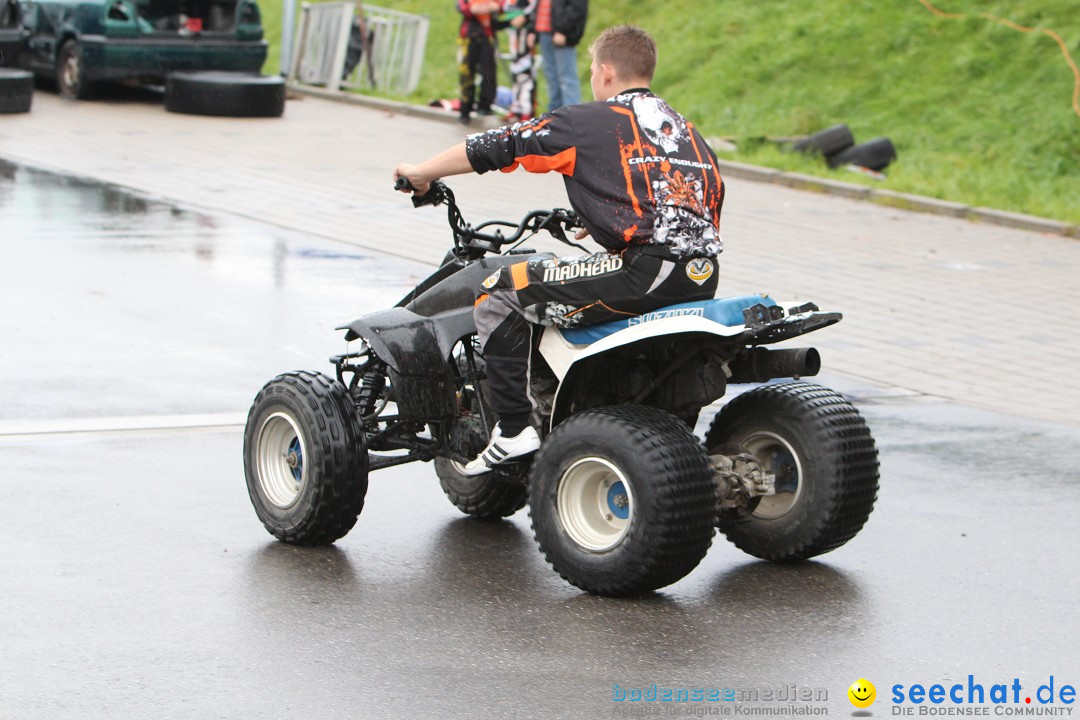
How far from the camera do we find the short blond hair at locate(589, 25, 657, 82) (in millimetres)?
5715

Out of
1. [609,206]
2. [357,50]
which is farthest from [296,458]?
[357,50]

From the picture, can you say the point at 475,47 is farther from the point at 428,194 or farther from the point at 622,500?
the point at 622,500

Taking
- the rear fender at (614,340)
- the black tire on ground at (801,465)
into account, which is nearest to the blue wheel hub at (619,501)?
the rear fender at (614,340)

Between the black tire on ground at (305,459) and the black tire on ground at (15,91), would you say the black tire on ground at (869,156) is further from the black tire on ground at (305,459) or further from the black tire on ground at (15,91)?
the black tire on ground at (305,459)

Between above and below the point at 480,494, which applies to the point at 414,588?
below

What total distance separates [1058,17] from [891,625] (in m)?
15.4

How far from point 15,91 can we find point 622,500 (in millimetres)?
13864

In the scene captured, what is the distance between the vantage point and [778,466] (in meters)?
5.94

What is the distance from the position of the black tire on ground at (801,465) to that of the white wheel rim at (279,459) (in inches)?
59.0

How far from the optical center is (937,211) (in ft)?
49.4

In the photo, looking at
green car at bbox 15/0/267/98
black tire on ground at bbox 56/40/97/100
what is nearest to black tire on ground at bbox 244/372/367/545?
green car at bbox 15/0/267/98

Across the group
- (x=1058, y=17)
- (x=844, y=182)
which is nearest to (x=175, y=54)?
(x=844, y=182)

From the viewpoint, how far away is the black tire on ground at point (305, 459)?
235 inches

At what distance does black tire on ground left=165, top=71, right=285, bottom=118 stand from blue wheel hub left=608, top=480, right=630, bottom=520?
13.9 meters
